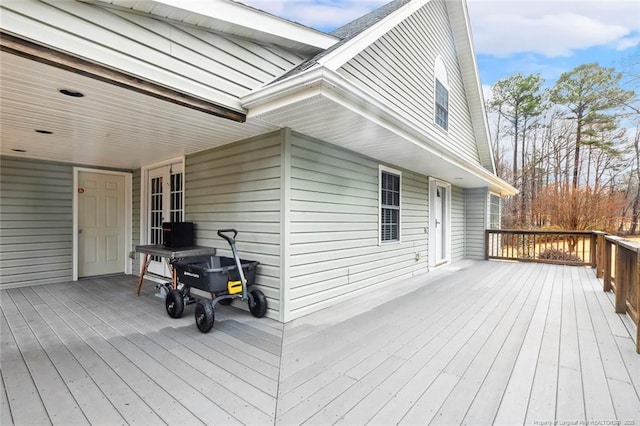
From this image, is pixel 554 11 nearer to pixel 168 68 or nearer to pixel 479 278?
pixel 479 278

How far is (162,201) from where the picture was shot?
17.8ft

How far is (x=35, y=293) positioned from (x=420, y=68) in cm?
758

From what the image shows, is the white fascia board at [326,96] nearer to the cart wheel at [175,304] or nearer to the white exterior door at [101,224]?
the cart wheel at [175,304]

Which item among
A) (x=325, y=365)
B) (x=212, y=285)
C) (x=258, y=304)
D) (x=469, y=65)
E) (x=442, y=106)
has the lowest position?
(x=325, y=365)

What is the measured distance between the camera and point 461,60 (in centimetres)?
761

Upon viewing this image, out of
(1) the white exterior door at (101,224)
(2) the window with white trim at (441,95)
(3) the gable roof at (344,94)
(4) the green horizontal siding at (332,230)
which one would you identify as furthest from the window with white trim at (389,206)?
(1) the white exterior door at (101,224)

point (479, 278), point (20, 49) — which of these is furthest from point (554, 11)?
point (20, 49)

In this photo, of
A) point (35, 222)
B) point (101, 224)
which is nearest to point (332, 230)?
point (101, 224)

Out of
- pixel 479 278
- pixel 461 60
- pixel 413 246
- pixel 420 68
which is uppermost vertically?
pixel 461 60

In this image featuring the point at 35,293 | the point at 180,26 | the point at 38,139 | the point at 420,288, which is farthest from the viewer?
the point at 420,288

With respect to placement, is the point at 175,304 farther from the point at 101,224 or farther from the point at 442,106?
the point at 442,106

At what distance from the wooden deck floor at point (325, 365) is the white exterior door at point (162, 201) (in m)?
1.52

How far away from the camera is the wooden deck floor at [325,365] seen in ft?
5.80

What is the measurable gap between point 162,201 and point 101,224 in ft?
5.21
